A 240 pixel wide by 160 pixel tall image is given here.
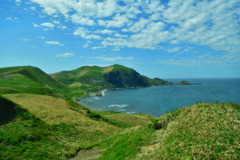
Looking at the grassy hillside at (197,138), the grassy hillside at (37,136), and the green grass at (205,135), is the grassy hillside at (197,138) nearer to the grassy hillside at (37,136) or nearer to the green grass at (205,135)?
the green grass at (205,135)

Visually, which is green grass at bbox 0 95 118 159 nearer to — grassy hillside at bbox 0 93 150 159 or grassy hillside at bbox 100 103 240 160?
grassy hillside at bbox 0 93 150 159

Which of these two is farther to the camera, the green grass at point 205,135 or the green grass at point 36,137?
the green grass at point 36,137

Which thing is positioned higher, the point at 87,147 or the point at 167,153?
the point at 167,153

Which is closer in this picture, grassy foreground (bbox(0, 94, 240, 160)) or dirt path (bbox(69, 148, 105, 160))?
grassy foreground (bbox(0, 94, 240, 160))

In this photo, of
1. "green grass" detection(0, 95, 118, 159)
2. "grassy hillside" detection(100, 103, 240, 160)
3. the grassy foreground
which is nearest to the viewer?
"grassy hillside" detection(100, 103, 240, 160)

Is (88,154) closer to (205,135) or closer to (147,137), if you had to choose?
(147,137)

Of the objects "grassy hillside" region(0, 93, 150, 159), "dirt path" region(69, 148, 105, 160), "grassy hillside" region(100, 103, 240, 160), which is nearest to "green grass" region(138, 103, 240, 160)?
"grassy hillside" region(100, 103, 240, 160)

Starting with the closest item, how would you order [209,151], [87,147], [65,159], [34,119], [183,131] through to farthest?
[209,151] < [183,131] < [65,159] < [87,147] < [34,119]

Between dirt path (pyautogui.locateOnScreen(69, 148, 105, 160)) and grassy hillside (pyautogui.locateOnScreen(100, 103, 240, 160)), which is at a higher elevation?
grassy hillside (pyautogui.locateOnScreen(100, 103, 240, 160))

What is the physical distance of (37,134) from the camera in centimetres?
2545

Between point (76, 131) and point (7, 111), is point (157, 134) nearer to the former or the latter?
point (76, 131)

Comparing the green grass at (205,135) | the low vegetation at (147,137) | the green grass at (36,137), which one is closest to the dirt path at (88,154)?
the low vegetation at (147,137)

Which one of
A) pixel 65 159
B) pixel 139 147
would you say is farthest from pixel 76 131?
pixel 139 147

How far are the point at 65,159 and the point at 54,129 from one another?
431 inches
